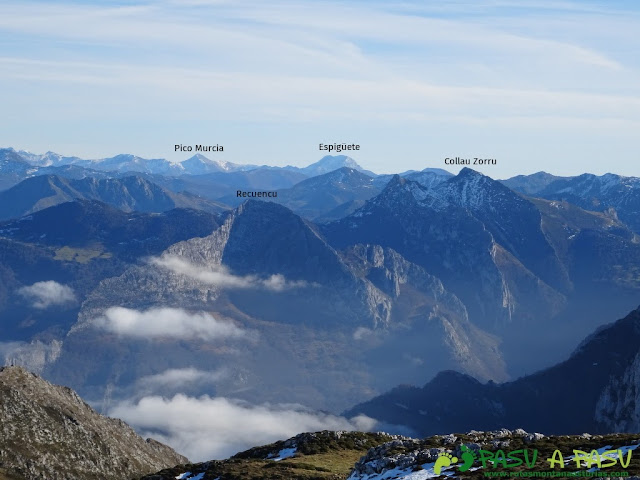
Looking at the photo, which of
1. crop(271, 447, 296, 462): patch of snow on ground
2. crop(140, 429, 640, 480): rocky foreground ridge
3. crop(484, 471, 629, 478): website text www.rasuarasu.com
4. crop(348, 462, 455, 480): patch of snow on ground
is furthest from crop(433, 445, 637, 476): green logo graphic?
crop(271, 447, 296, 462): patch of snow on ground

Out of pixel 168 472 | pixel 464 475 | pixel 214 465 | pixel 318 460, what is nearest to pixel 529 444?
pixel 464 475

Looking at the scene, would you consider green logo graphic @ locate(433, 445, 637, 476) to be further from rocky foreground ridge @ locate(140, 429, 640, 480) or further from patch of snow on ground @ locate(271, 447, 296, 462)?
patch of snow on ground @ locate(271, 447, 296, 462)

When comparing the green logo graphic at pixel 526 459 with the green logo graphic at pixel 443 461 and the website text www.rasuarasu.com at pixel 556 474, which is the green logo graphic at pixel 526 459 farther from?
the website text www.rasuarasu.com at pixel 556 474

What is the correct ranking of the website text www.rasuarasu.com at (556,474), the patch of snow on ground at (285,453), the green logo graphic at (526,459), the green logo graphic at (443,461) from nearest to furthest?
the website text www.rasuarasu.com at (556,474), the green logo graphic at (526,459), the green logo graphic at (443,461), the patch of snow on ground at (285,453)

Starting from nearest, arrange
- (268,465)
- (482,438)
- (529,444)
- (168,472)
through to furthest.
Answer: (529,444) < (482,438) < (268,465) < (168,472)

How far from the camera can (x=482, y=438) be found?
145750 millimetres

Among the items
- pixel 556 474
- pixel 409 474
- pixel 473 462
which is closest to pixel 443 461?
pixel 473 462

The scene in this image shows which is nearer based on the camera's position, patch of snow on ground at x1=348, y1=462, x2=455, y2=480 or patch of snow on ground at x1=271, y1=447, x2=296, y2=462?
patch of snow on ground at x1=348, y1=462, x2=455, y2=480

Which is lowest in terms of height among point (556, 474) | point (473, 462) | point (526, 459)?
point (473, 462)

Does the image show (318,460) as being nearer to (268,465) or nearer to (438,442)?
(268,465)

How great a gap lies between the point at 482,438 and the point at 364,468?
2415 centimetres

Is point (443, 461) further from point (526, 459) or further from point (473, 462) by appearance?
point (526, 459)

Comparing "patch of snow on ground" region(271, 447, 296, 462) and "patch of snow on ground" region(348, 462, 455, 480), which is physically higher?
"patch of snow on ground" region(348, 462, 455, 480)

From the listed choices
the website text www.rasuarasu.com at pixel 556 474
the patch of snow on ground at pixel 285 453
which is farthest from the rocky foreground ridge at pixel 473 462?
the patch of snow on ground at pixel 285 453
